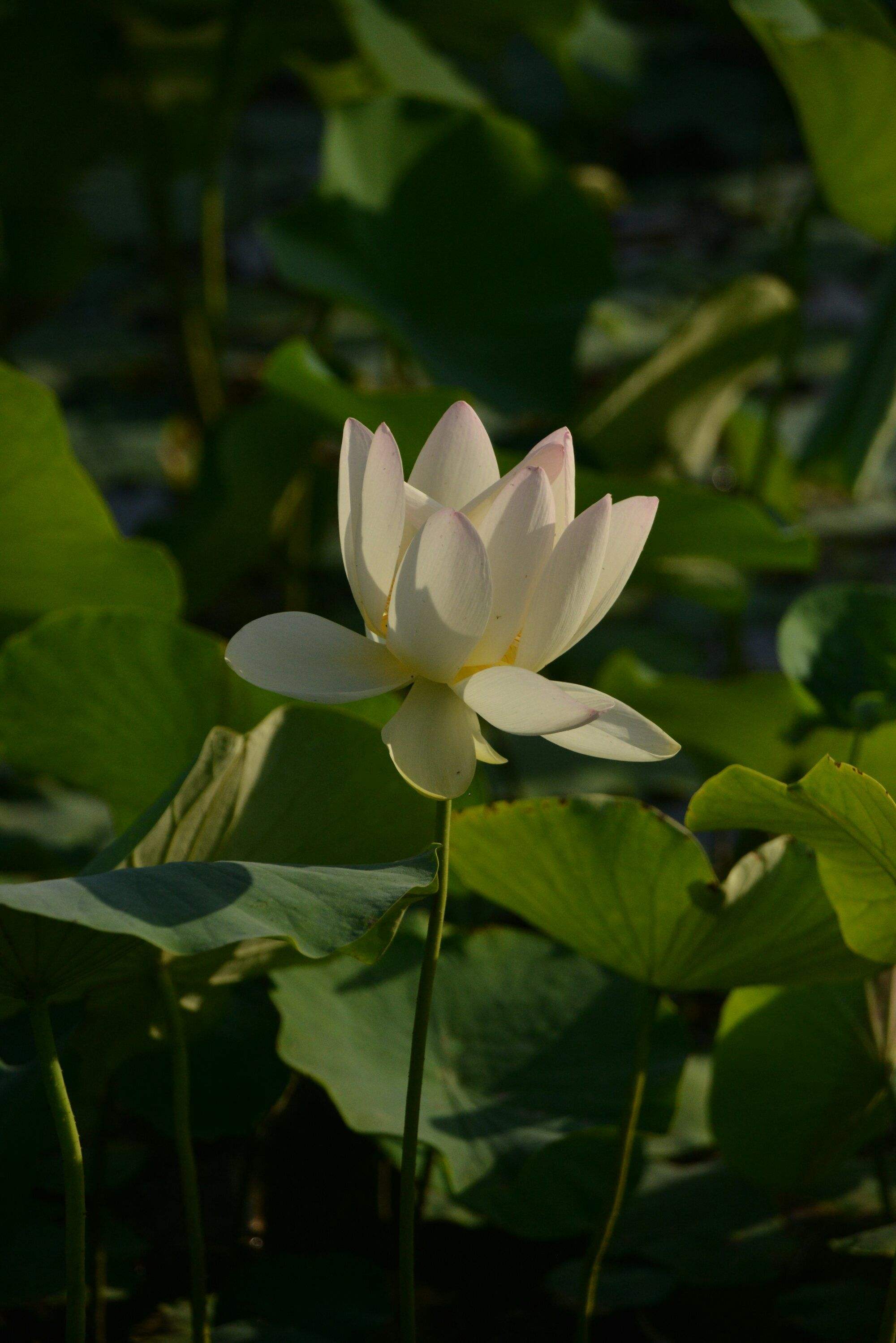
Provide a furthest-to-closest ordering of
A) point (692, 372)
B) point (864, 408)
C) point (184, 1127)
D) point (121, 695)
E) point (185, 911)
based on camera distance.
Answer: point (692, 372)
point (864, 408)
point (121, 695)
point (184, 1127)
point (185, 911)

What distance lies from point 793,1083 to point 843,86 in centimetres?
84

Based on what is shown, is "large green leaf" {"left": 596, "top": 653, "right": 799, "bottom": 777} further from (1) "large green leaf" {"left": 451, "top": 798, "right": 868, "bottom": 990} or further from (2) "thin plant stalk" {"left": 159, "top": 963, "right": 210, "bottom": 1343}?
(2) "thin plant stalk" {"left": 159, "top": 963, "right": 210, "bottom": 1343}

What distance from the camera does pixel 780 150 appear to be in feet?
9.96

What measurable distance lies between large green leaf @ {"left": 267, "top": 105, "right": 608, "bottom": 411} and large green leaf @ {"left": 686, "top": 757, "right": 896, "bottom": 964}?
0.90 metres

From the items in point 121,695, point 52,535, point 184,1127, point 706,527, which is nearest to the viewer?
point 184,1127

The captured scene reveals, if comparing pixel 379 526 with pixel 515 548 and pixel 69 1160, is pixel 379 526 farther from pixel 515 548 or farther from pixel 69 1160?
pixel 69 1160

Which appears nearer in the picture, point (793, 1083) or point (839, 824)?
point (839, 824)

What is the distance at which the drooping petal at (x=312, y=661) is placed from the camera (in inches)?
18.4

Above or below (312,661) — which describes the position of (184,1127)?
below

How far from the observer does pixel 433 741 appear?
0.47 m

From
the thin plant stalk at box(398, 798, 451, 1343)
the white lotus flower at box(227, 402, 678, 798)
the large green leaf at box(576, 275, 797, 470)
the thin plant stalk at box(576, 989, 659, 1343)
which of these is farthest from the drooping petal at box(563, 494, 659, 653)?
the large green leaf at box(576, 275, 797, 470)

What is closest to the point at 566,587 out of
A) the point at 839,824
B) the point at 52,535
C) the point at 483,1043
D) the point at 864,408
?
the point at 839,824

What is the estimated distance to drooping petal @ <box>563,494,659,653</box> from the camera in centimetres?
50

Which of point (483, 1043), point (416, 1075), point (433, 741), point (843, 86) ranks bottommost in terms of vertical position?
point (483, 1043)
